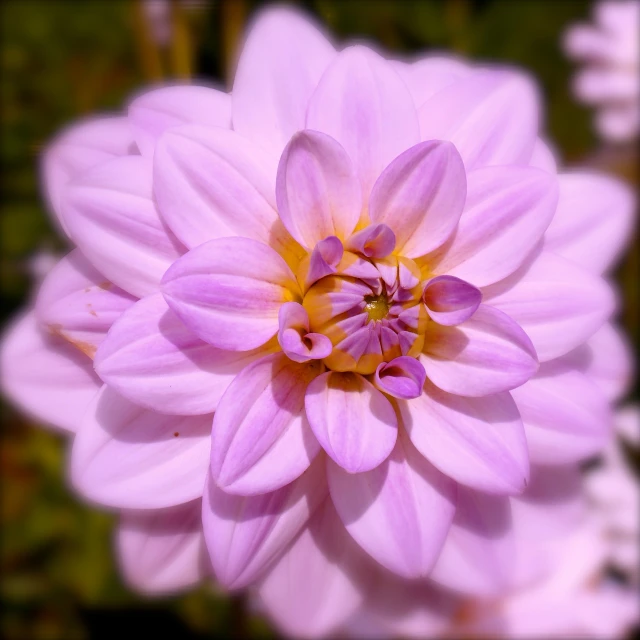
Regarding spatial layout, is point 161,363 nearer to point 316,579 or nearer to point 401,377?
point 401,377

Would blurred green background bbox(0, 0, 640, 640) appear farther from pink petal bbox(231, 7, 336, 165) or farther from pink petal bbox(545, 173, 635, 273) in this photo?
pink petal bbox(545, 173, 635, 273)

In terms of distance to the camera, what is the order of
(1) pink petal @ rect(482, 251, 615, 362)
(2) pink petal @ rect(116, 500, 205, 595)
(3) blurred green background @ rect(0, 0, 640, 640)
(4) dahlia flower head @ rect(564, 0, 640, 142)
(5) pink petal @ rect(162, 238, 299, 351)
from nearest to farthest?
(5) pink petal @ rect(162, 238, 299, 351)
(1) pink petal @ rect(482, 251, 615, 362)
(2) pink petal @ rect(116, 500, 205, 595)
(3) blurred green background @ rect(0, 0, 640, 640)
(4) dahlia flower head @ rect(564, 0, 640, 142)

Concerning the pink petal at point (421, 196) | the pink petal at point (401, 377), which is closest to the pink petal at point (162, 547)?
the pink petal at point (401, 377)

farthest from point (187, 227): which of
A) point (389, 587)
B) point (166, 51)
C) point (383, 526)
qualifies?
point (166, 51)

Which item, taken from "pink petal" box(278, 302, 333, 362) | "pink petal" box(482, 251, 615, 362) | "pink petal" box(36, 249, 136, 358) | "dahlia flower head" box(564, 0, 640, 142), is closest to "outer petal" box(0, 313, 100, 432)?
"pink petal" box(36, 249, 136, 358)

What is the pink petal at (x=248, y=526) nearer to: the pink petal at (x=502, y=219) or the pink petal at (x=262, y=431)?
the pink petal at (x=262, y=431)
